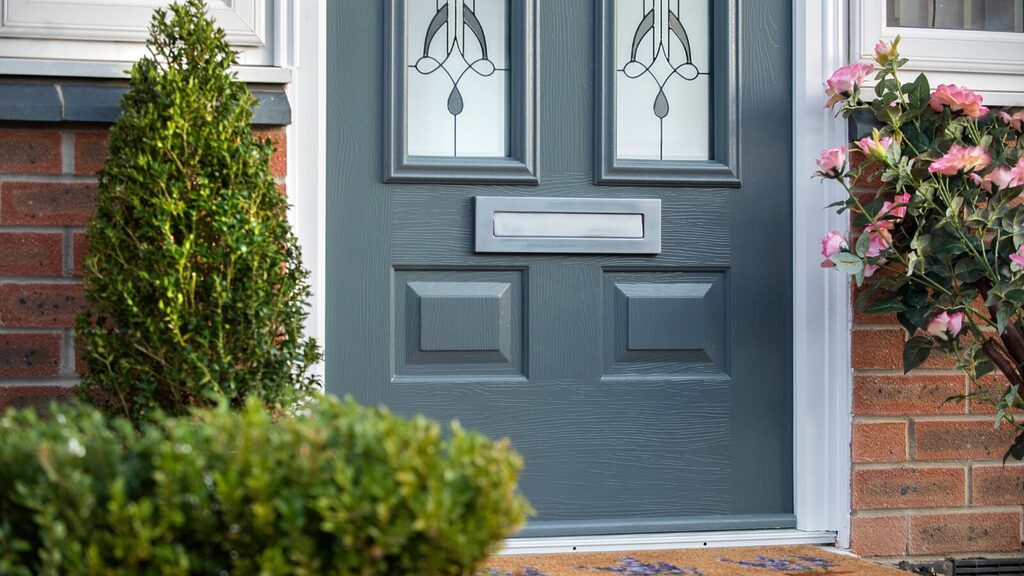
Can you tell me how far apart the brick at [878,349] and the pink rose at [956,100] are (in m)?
0.56

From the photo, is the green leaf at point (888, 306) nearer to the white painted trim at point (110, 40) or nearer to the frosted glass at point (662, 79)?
the frosted glass at point (662, 79)

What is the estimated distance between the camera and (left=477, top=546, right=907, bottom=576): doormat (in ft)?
7.81

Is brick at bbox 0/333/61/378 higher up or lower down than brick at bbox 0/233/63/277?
lower down

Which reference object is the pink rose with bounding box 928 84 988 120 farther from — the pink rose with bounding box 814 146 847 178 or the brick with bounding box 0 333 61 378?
the brick with bounding box 0 333 61 378

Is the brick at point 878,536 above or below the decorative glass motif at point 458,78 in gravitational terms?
below

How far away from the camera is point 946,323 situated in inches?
94.4

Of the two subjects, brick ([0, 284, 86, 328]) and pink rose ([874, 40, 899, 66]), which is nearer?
brick ([0, 284, 86, 328])

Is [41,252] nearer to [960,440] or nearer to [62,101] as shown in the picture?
[62,101]

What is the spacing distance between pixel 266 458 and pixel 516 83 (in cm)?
155

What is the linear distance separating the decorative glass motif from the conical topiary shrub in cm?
65

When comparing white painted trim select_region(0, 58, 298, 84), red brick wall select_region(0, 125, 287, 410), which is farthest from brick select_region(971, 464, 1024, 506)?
red brick wall select_region(0, 125, 287, 410)

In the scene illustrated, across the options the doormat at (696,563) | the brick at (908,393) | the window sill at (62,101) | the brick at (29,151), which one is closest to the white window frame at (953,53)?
the brick at (908,393)

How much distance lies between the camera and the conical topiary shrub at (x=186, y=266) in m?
1.88

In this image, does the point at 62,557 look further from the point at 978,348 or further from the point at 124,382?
the point at 978,348
